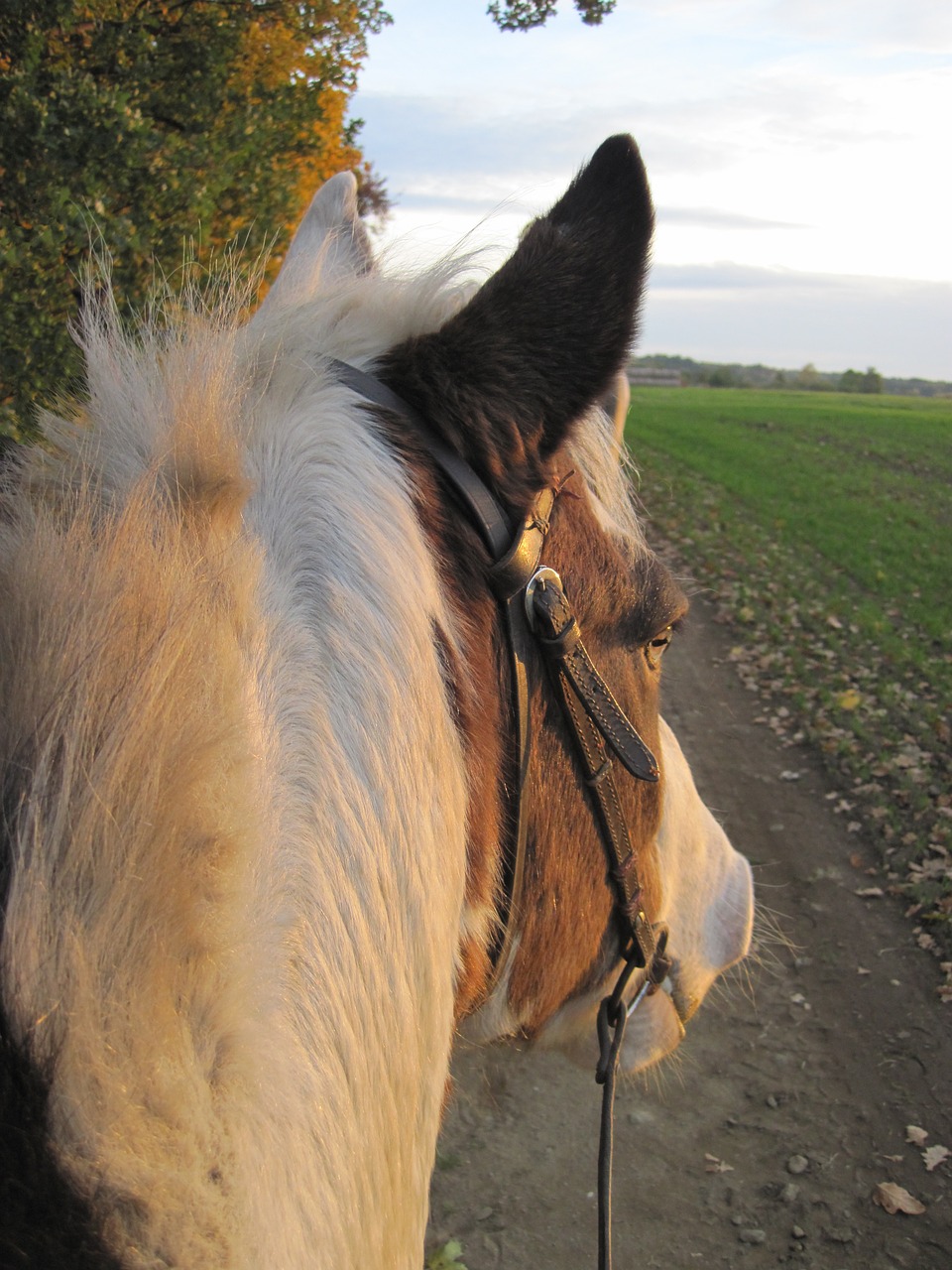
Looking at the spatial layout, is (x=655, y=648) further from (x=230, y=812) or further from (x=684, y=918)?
(x=230, y=812)

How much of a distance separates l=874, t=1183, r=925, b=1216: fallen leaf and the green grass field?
6.06 ft

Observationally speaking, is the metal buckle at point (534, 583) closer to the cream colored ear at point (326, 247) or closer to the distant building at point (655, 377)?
the cream colored ear at point (326, 247)

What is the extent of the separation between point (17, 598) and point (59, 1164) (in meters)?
0.53

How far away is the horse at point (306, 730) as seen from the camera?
2.68 feet

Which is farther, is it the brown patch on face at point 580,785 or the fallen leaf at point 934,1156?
the fallen leaf at point 934,1156

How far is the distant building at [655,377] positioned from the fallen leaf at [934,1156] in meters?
76.3

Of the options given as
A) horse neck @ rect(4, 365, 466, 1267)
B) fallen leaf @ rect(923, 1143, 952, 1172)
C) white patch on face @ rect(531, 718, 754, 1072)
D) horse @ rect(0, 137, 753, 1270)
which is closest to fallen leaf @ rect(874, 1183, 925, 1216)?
fallen leaf @ rect(923, 1143, 952, 1172)

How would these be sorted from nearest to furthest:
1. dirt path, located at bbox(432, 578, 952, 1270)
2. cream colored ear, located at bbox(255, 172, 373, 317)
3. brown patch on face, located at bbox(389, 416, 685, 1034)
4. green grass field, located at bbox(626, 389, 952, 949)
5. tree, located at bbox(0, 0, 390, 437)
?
1. brown patch on face, located at bbox(389, 416, 685, 1034)
2. cream colored ear, located at bbox(255, 172, 373, 317)
3. dirt path, located at bbox(432, 578, 952, 1270)
4. tree, located at bbox(0, 0, 390, 437)
5. green grass field, located at bbox(626, 389, 952, 949)

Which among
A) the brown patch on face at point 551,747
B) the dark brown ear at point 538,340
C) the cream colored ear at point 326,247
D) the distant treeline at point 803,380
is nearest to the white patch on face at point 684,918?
the brown patch on face at point 551,747

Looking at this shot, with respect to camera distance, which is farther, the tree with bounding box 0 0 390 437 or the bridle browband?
the tree with bounding box 0 0 390 437

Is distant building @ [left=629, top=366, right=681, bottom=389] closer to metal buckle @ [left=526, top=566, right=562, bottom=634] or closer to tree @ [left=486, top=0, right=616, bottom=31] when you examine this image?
tree @ [left=486, top=0, right=616, bottom=31]

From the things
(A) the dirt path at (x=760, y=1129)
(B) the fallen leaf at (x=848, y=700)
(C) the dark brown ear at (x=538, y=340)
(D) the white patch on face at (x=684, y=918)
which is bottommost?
(A) the dirt path at (x=760, y=1129)

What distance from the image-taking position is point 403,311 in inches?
57.6

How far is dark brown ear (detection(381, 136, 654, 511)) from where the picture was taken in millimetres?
1333
